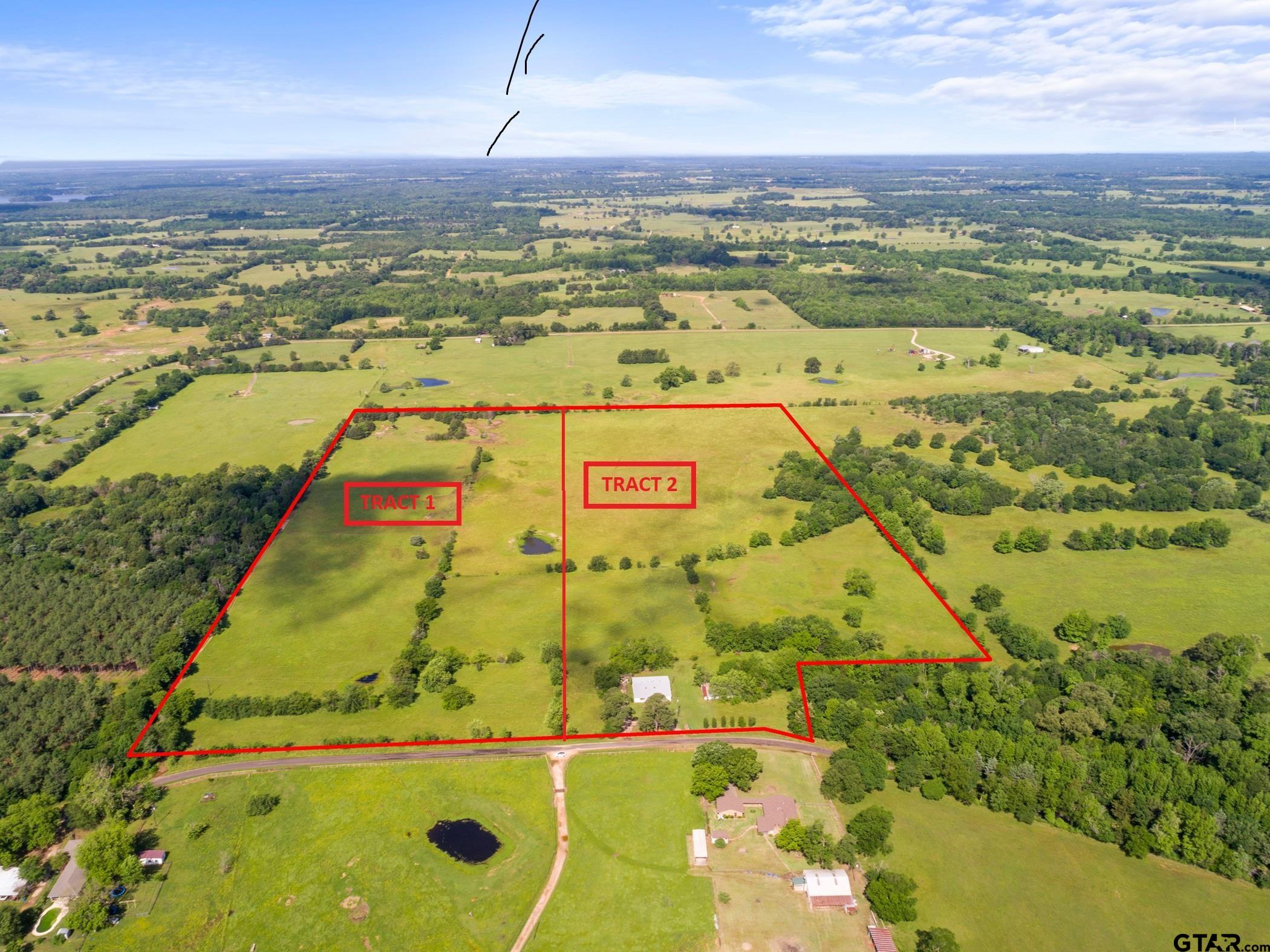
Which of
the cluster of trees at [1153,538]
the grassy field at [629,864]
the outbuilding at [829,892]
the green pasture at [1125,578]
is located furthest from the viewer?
the cluster of trees at [1153,538]

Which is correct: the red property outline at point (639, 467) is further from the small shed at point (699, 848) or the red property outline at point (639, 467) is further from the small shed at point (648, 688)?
the small shed at point (699, 848)

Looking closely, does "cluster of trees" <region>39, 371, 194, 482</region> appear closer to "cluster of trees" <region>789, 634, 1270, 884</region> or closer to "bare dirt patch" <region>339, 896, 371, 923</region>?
"bare dirt patch" <region>339, 896, 371, 923</region>

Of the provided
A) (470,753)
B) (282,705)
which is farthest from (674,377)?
A: (282,705)

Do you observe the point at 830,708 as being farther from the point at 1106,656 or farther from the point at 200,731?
the point at 200,731

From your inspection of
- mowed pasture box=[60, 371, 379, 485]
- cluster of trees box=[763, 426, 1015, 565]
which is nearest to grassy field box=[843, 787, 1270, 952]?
cluster of trees box=[763, 426, 1015, 565]

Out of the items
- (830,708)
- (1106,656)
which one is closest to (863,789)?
(830,708)

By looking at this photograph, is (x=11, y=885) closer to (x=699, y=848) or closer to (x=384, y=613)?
(x=384, y=613)

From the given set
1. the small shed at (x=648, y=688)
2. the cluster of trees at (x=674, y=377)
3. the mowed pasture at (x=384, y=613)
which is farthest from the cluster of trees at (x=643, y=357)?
the small shed at (x=648, y=688)
